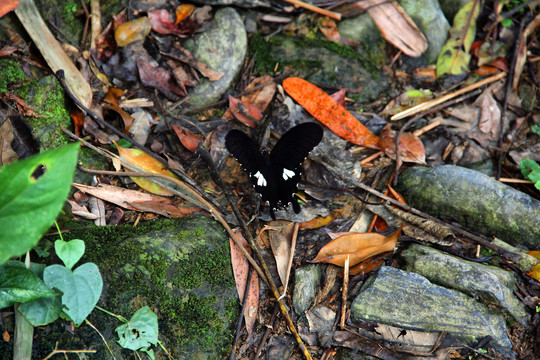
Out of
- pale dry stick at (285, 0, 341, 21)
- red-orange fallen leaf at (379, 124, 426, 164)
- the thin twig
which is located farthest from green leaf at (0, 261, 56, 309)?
pale dry stick at (285, 0, 341, 21)

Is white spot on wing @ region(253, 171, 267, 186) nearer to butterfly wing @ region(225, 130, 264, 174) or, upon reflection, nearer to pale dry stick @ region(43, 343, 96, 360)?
butterfly wing @ region(225, 130, 264, 174)

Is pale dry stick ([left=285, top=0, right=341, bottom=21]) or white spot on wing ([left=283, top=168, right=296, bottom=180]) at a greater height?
pale dry stick ([left=285, top=0, right=341, bottom=21])

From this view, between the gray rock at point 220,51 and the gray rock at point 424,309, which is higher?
the gray rock at point 220,51

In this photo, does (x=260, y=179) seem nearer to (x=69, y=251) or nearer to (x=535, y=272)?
(x=69, y=251)

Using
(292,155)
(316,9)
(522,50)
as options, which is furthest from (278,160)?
(522,50)

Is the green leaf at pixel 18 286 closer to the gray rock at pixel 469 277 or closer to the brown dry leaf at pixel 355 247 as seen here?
the brown dry leaf at pixel 355 247

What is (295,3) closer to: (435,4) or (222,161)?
(435,4)

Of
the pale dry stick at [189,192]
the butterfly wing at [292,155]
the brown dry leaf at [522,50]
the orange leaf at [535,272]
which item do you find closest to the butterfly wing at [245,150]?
the butterfly wing at [292,155]
